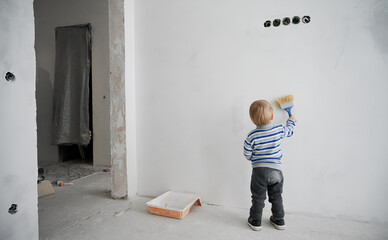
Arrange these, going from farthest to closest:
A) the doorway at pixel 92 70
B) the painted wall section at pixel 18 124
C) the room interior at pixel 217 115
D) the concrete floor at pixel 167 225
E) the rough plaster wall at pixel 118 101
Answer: the doorway at pixel 92 70
the rough plaster wall at pixel 118 101
the concrete floor at pixel 167 225
the room interior at pixel 217 115
the painted wall section at pixel 18 124

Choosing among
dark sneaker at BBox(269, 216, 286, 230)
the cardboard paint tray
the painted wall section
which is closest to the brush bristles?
dark sneaker at BBox(269, 216, 286, 230)

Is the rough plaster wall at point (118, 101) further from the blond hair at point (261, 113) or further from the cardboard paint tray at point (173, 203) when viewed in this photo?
the blond hair at point (261, 113)

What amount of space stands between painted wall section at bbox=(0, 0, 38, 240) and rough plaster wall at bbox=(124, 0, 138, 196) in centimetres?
100

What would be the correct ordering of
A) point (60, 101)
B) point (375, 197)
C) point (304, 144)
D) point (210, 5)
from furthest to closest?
point (60, 101) < point (210, 5) < point (304, 144) < point (375, 197)

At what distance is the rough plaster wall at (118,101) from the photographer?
246cm

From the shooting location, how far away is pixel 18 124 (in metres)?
1.47

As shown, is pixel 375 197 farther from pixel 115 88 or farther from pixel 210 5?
pixel 115 88

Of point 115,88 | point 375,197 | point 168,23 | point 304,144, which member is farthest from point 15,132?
point 375,197

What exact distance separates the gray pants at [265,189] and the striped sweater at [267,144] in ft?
0.17

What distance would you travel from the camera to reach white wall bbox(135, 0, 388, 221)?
1908 mm

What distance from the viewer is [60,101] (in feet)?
13.2

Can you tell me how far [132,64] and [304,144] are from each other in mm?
1786

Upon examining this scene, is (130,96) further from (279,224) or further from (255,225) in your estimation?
(279,224)

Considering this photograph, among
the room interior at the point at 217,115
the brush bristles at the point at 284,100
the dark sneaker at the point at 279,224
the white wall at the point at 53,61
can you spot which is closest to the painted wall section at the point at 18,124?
the room interior at the point at 217,115
